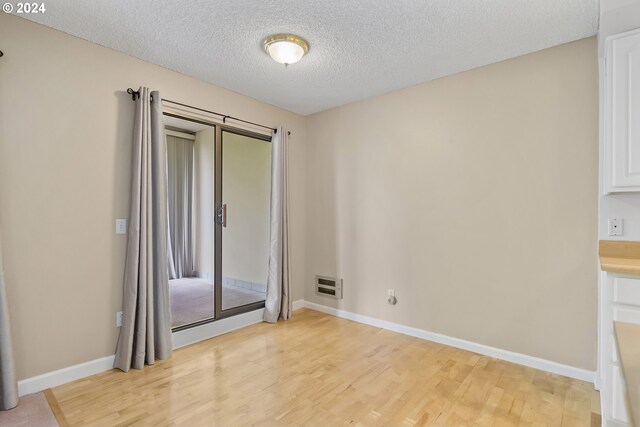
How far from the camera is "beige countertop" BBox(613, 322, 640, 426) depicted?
0.51m

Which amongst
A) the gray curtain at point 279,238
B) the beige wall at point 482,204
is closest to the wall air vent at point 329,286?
the beige wall at point 482,204

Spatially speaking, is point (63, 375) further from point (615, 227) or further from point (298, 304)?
point (615, 227)

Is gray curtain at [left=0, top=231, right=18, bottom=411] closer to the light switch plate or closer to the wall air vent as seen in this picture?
the light switch plate

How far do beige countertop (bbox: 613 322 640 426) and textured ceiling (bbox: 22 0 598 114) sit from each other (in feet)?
6.81

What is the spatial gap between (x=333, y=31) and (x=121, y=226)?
2.35 meters

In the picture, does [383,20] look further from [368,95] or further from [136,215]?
[136,215]

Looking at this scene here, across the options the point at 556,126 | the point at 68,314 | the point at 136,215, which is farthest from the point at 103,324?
the point at 556,126

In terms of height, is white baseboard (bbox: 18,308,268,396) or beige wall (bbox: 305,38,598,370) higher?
beige wall (bbox: 305,38,598,370)

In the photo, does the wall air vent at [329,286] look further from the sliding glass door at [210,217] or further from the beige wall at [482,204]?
the sliding glass door at [210,217]

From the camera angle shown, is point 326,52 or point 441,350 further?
point 441,350

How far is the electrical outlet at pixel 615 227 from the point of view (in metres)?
2.16

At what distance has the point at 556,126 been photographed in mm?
2576

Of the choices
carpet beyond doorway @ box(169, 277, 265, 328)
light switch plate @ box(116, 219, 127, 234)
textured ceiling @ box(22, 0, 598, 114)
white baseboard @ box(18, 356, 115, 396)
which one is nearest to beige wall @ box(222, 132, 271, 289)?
carpet beyond doorway @ box(169, 277, 265, 328)

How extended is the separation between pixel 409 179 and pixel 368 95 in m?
1.11
